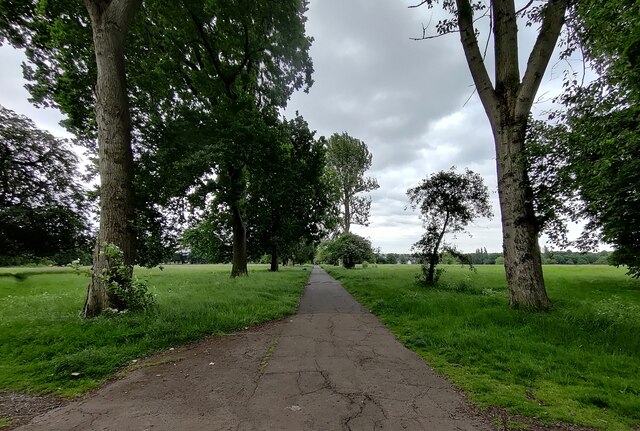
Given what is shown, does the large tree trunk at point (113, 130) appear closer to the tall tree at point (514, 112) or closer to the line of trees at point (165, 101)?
the line of trees at point (165, 101)

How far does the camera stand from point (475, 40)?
7.80m

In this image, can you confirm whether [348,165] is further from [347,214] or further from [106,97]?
[106,97]

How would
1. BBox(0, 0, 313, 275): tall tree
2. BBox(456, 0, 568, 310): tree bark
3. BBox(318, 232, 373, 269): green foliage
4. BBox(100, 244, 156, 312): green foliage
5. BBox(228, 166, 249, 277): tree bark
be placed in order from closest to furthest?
BBox(100, 244, 156, 312): green foliage
BBox(456, 0, 568, 310): tree bark
BBox(0, 0, 313, 275): tall tree
BBox(228, 166, 249, 277): tree bark
BBox(318, 232, 373, 269): green foliage

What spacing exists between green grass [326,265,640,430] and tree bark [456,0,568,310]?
33.6 inches

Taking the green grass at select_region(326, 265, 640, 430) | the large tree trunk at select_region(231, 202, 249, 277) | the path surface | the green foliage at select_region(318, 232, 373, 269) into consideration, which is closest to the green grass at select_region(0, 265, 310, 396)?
the path surface

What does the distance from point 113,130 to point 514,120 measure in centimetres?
978

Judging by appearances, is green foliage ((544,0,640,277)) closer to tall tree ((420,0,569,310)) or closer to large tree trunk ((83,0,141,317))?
tall tree ((420,0,569,310))

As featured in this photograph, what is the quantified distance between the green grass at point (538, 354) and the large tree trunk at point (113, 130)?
6645 millimetres

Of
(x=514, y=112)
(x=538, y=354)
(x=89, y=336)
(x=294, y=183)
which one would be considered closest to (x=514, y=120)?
(x=514, y=112)

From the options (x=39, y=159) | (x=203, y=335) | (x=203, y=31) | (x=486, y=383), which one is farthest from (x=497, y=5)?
(x=39, y=159)

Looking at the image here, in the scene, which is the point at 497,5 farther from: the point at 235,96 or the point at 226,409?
the point at 235,96

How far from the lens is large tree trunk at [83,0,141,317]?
672 centimetres

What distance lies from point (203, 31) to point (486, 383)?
1532 centimetres

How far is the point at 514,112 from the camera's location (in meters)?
7.31
